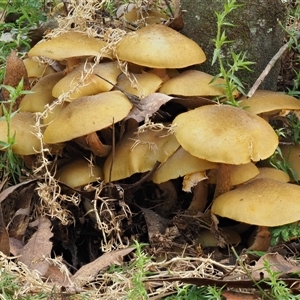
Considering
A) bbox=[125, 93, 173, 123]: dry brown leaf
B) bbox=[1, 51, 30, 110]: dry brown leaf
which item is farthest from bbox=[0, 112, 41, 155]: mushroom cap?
bbox=[125, 93, 173, 123]: dry brown leaf

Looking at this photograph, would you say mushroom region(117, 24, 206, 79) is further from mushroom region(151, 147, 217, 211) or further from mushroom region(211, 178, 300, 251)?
mushroom region(211, 178, 300, 251)

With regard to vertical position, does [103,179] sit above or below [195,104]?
Result: below

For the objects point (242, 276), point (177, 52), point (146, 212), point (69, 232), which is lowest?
point (69, 232)

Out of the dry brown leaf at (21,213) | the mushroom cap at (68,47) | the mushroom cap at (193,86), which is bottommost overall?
the dry brown leaf at (21,213)

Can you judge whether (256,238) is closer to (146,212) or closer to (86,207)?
(146,212)

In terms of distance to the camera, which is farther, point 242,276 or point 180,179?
point 180,179

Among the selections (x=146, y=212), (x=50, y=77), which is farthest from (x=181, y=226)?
(x=50, y=77)

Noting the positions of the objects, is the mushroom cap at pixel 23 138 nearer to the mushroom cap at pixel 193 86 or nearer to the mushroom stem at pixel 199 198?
the mushroom cap at pixel 193 86

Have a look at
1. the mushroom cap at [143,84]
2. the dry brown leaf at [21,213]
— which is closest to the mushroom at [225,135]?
the mushroom cap at [143,84]
